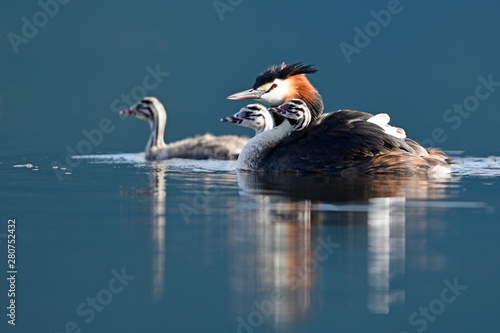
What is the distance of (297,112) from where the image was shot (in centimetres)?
1052

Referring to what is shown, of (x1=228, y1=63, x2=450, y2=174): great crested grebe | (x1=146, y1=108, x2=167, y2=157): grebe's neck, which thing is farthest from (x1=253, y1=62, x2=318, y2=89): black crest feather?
(x1=146, y1=108, x2=167, y2=157): grebe's neck

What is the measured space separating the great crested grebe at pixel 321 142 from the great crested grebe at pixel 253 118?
5.59 feet

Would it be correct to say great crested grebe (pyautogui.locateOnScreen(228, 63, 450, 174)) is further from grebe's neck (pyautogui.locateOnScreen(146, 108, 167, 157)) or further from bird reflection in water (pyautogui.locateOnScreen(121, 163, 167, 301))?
grebe's neck (pyautogui.locateOnScreen(146, 108, 167, 157))

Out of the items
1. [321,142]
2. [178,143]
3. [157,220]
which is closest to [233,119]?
[178,143]

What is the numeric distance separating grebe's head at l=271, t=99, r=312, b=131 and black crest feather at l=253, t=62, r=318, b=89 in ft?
1.56

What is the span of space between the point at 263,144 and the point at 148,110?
5.62 metres

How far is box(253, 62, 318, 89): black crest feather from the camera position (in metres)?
10.8

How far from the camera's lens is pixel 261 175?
10.2m

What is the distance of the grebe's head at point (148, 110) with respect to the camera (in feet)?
51.5

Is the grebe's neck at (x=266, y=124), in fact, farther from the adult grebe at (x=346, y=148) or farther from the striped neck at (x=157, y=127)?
the striped neck at (x=157, y=127)

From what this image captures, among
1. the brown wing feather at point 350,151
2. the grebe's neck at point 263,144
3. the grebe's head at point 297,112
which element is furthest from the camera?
the grebe's neck at point 263,144

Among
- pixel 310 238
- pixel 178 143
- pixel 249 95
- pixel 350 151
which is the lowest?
pixel 310 238

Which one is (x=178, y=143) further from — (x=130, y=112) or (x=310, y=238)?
(x=310, y=238)

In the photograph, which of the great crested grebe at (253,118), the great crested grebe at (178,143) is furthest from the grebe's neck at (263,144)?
the great crested grebe at (178,143)
